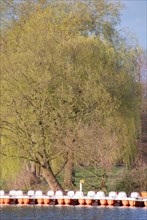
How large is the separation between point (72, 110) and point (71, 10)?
722 centimetres

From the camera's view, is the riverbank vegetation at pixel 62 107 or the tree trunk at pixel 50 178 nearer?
the riverbank vegetation at pixel 62 107

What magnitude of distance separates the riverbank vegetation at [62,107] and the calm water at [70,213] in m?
4.84

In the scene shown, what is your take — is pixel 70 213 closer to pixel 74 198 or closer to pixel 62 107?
pixel 74 198

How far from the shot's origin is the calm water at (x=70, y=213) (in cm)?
3853

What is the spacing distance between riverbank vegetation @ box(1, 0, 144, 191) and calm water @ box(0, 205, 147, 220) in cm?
484

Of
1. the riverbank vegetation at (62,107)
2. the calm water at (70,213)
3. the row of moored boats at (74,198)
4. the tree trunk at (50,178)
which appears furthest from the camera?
the tree trunk at (50,178)

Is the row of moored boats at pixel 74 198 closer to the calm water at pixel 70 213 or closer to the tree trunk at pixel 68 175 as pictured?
the calm water at pixel 70 213

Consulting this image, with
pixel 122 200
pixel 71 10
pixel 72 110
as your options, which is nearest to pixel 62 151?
pixel 72 110

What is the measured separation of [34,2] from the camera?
52375mm

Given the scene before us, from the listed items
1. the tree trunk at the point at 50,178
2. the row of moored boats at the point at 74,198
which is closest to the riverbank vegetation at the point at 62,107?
the tree trunk at the point at 50,178

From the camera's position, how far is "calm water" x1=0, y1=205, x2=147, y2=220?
38531 millimetres

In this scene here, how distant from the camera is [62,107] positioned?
46125 mm

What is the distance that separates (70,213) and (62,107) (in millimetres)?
7706

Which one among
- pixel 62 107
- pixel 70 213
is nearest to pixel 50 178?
pixel 62 107
